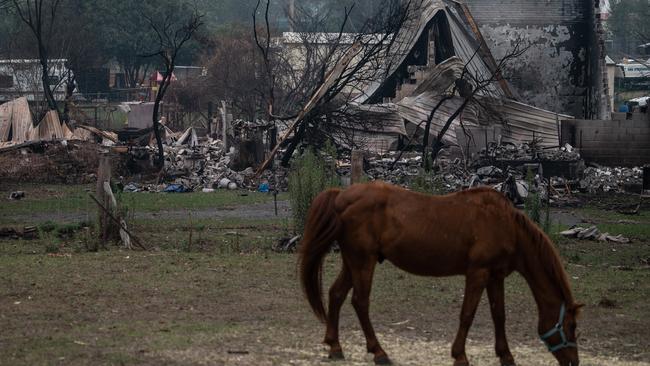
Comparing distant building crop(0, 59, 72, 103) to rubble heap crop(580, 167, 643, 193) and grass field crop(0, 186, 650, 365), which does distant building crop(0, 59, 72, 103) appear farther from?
grass field crop(0, 186, 650, 365)

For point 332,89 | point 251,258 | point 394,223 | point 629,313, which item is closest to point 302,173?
point 251,258

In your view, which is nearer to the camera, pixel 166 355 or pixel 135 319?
pixel 166 355

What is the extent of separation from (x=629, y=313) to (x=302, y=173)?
641 cm

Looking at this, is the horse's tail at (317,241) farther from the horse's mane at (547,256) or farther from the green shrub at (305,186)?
the green shrub at (305,186)

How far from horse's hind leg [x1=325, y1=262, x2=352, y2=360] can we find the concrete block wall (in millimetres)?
24228

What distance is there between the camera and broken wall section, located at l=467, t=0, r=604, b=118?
40656 millimetres

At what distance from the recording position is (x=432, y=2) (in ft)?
129

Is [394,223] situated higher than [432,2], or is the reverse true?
[432,2]

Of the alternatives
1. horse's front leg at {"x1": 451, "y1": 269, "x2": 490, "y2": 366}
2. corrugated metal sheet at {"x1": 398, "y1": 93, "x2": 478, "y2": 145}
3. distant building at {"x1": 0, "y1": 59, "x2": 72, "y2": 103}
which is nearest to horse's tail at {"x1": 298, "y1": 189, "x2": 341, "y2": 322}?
horse's front leg at {"x1": 451, "y1": 269, "x2": 490, "y2": 366}

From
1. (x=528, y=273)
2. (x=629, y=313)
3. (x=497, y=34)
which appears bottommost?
(x=629, y=313)

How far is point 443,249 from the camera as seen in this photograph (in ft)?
28.8

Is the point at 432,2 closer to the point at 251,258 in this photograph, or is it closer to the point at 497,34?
the point at 497,34

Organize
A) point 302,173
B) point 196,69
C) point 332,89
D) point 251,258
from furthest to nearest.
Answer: point 196,69 < point 332,89 < point 302,173 < point 251,258

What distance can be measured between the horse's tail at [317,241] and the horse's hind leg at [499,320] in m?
1.33
